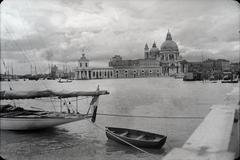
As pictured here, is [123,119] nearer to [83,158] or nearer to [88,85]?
[83,158]

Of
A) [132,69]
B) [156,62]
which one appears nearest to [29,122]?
[132,69]

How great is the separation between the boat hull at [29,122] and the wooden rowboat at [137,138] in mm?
1223

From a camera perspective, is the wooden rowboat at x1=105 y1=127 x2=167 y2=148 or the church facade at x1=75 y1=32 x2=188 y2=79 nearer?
the wooden rowboat at x1=105 y1=127 x2=167 y2=148

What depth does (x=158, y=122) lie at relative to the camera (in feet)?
28.6

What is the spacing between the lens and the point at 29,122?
7250 millimetres

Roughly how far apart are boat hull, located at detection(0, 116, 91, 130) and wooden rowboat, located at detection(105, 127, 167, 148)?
4.01 feet

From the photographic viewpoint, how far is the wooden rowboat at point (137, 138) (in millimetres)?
5676

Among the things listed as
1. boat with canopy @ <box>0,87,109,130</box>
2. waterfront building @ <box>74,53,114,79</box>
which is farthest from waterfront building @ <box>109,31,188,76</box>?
boat with canopy @ <box>0,87,109,130</box>

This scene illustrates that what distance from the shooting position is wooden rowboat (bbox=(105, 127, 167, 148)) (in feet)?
18.6

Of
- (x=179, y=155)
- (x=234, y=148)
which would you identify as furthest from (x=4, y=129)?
(x=234, y=148)

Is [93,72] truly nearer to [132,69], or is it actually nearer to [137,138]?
[132,69]

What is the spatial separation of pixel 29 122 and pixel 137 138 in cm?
339

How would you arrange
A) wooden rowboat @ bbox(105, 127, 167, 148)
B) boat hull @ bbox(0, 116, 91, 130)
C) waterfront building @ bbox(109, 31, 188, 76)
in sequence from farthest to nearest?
waterfront building @ bbox(109, 31, 188, 76) < boat hull @ bbox(0, 116, 91, 130) < wooden rowboat @ bbox(105, 127, 167, 148)

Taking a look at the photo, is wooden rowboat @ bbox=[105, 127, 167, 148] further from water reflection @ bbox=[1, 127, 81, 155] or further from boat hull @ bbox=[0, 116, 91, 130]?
boat hull @ bbox=[0, 116, 91, 130]
